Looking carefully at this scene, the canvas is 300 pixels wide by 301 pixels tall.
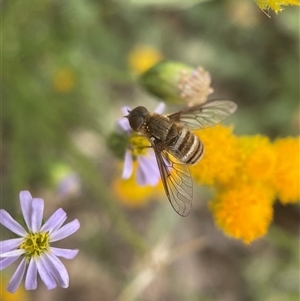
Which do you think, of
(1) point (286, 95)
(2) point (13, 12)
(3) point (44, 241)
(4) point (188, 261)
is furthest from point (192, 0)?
(4) point (188, 261)

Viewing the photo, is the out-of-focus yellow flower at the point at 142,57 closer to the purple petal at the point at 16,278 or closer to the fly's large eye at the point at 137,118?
the fly's large eye at the point at 137,118

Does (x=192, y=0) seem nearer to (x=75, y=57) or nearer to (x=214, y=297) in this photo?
(x=75, y=57)

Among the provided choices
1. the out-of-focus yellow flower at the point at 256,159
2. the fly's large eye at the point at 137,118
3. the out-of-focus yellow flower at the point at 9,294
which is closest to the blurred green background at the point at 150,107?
the out-of-focus yellow flower at the point at 9,294

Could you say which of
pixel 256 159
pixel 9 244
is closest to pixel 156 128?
pixel 256 159

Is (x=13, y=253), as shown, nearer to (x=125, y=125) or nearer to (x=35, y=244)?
(x=35, y=244)

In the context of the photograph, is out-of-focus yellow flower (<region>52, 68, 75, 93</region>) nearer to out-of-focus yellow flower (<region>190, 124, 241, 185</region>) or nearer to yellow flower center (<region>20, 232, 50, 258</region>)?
out-of-focus yellow flower (<region>190, 124, 241, 185</region>)

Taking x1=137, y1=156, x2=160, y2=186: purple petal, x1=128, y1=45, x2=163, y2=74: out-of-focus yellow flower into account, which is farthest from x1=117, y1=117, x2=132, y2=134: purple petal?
x1=128, y1=45, x2=163, y2=74: out-of-focus yellow flower
